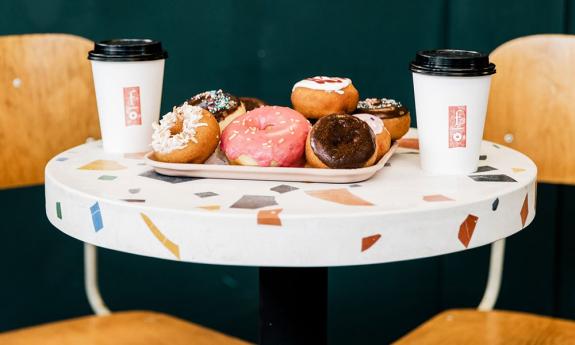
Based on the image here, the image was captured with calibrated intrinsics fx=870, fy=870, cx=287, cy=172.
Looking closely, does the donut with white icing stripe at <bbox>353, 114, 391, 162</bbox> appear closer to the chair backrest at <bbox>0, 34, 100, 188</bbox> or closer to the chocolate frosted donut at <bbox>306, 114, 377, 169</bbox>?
the chocolate frosted donut at <bbox>306, 114, 377, 169</bbox>

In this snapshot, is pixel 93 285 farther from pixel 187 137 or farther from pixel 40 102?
pixel 187 137

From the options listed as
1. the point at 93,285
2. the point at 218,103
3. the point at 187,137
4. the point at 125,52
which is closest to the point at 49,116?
the point at 93,285

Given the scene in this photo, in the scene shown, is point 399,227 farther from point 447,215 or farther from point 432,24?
point 432,24

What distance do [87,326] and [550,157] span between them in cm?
100

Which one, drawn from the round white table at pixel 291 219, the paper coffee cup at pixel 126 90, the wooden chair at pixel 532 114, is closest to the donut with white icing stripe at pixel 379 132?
the round white table at pixel 291 219

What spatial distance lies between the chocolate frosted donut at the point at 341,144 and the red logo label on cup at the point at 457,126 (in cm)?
12

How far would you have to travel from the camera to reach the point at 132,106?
4.88 feet

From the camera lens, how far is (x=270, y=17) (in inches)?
111

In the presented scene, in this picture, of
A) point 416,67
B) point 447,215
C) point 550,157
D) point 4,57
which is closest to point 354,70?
point 550,157

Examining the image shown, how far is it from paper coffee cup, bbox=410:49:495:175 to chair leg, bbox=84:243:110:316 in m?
0.81

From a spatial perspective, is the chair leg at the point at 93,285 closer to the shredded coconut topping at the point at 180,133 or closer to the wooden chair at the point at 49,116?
the wooden chair at the point at 49,116

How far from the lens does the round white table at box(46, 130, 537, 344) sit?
3.37 feet

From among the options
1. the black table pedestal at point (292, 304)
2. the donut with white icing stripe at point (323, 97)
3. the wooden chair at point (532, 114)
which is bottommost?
the black table pedestal at point (292, 304)

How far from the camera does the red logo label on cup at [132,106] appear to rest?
1.48m
